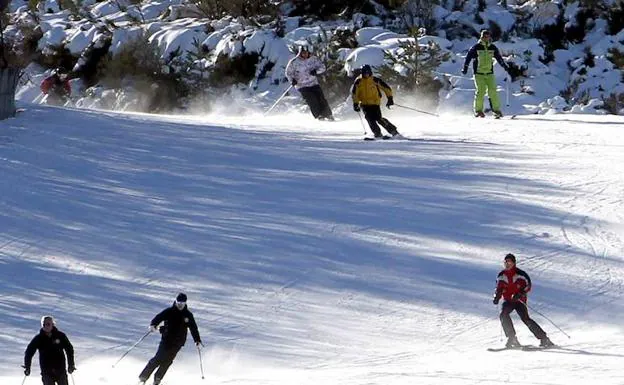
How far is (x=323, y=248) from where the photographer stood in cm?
1661

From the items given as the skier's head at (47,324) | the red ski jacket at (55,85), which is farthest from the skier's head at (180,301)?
the red ski jacket at (55,85)

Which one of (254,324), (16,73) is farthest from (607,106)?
(254,324)

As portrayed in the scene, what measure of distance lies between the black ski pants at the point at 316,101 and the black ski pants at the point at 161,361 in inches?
546

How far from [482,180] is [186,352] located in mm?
6911

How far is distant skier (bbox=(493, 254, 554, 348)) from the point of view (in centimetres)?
1288

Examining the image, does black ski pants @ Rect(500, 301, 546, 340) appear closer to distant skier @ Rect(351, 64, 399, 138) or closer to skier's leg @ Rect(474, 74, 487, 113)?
distant skier @ Rect(351, 64, 399, 138)

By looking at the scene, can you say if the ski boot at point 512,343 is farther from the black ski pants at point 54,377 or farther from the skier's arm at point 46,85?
the skier's arm at point 46,85

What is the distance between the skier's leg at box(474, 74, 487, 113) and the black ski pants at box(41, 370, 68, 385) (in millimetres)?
13878

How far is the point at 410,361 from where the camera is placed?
1277cm

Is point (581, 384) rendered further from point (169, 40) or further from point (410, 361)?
point (169, 40)

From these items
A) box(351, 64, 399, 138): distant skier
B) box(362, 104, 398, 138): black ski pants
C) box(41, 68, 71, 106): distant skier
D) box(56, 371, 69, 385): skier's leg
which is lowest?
box(41, 68, 71, 106): distant skier

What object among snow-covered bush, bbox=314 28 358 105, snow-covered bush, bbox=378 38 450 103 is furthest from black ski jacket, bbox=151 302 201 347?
snow-covered bush, bbox=314 28 358 105

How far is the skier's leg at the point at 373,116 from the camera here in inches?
867

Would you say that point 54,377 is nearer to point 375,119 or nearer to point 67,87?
point 375,119
